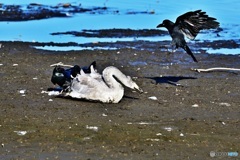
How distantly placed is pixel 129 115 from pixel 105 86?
757mm

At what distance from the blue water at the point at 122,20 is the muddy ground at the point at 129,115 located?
12.3 ft

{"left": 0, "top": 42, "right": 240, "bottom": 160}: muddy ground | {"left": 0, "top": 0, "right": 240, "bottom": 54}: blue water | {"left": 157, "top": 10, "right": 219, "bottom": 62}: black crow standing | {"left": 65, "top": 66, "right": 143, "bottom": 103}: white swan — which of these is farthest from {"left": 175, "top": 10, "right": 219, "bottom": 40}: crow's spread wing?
{"left": 0, "top": 0, "right": 240, "bottom": 54}: blue water

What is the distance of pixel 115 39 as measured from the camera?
19891 mm

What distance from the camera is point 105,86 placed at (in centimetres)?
1123

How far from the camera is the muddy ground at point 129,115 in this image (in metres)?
8.66

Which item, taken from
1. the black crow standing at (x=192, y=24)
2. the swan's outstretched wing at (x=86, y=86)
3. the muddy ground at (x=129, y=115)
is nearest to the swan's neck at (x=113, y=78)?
the swan's outstretched wing at (x=86, y=86)

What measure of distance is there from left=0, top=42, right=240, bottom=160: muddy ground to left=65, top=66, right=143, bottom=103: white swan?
13cm

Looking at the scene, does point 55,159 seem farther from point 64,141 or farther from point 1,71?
point 1,71

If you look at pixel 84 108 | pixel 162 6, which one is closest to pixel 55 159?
pixel 84 108

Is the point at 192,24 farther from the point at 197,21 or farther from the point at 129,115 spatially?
the point at 129,115

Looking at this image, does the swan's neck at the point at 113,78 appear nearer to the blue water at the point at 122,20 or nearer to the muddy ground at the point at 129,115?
the muddy ground at the point at 129,115

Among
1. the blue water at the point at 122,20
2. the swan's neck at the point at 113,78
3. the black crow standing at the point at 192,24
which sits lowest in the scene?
the blue water at the point at 122,20

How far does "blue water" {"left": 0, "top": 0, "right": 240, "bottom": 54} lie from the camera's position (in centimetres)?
2022

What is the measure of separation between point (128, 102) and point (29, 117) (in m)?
1.87
